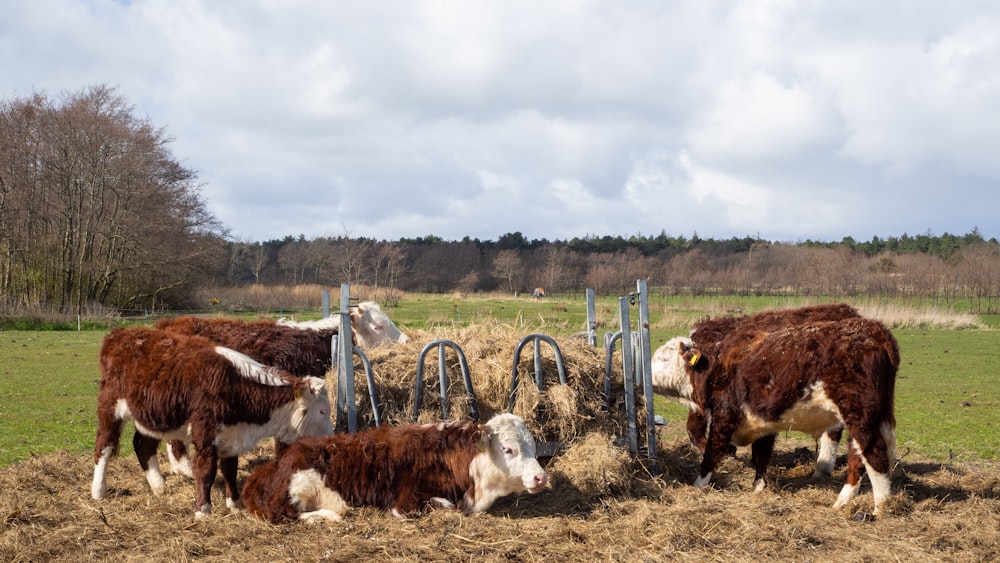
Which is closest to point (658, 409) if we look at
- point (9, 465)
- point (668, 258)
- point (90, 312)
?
point (9, 465)

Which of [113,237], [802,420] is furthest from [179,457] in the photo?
[113,237]

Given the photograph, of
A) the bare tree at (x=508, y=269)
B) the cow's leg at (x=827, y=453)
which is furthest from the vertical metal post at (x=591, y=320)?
the bare tree at (x=508, y=269)

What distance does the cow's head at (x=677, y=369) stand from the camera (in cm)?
862

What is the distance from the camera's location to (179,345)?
7363mm

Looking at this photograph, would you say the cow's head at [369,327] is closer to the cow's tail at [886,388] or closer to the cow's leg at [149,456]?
the cow's leg at [149,456]

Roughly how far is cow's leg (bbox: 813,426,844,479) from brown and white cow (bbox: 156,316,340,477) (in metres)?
5.93

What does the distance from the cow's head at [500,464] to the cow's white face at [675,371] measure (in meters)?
2.71

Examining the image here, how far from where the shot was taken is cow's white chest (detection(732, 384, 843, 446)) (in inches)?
287

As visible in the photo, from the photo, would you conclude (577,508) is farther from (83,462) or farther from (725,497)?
(83,462)

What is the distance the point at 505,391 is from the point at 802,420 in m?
3.02

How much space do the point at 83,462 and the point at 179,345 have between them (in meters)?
2.49

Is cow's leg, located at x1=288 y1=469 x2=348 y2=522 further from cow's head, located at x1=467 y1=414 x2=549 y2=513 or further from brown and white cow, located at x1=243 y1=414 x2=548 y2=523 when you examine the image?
cow's head, located at x1=467 y1=414 x2=549 y2=513

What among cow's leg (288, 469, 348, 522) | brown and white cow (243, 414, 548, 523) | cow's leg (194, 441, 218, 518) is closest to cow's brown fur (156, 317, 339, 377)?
cow's leg (194, 441, 218, 518)

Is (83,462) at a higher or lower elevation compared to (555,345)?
lower
